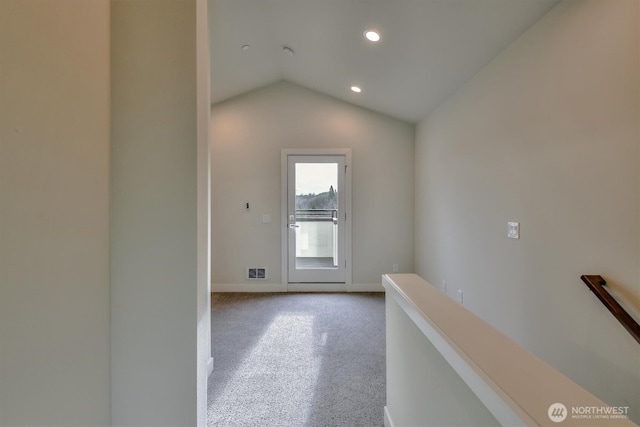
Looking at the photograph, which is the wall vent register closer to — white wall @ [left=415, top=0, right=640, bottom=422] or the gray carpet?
the gray carpet

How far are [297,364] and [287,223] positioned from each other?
212cm

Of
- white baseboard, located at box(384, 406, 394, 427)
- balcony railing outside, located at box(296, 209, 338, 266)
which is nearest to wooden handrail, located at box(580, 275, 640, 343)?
white baseboard, located at box(384, 406, 394, 427)

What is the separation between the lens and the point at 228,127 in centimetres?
394

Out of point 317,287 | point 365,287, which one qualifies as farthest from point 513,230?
point 317,287

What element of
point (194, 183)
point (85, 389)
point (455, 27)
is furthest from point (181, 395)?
point (455, 27)

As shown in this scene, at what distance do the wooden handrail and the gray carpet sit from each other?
4.15 feet

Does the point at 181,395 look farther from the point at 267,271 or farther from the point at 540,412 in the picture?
the point at 267,271

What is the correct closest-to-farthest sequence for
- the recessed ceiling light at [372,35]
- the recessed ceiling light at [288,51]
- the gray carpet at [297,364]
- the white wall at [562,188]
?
the white wall at [562,188]
the gray carpet at [297,364]
the recessed ceiling light at [372,35]
the recessed ceiling light at [288,51]

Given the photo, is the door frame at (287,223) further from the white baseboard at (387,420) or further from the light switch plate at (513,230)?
the white baseboard at (387,420)

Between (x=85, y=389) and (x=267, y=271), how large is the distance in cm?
302

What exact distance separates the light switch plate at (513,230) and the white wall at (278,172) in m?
2.01

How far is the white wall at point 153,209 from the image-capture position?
103 centimetres

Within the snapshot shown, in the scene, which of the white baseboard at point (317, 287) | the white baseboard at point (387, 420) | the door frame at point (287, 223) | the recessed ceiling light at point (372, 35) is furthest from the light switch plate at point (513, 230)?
the white baseboard at point (317, 287)

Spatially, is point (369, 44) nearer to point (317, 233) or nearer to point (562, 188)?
point (562, 188)
